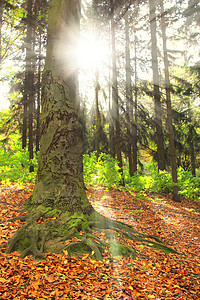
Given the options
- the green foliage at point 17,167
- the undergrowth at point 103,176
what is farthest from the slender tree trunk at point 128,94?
the green foliage at point 17,167

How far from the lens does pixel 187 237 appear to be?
564 cm

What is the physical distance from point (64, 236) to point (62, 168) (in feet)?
4.02

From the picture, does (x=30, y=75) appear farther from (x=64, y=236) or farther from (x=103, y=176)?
(x=64, y=236)

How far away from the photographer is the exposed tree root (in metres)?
3.27

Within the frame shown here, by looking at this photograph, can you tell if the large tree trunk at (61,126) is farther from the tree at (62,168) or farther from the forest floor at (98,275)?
the forest floor at (98,275)

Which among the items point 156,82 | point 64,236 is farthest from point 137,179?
point 64,236

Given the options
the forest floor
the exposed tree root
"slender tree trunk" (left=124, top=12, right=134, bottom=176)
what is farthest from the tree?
"slender tree trunk" (left=124, top=12, right=134, bottom=176)

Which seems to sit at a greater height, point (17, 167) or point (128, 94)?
point (128, 94)

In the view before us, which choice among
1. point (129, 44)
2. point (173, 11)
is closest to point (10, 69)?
point (129, 44)

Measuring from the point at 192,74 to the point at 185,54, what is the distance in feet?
9.82

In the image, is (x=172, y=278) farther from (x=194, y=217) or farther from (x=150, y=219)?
(x=194, y=217)

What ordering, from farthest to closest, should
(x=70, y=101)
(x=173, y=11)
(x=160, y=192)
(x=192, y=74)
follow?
(x=192, y=74), (x=160, y=192), (x=173, y=11), (x=70, y=101)

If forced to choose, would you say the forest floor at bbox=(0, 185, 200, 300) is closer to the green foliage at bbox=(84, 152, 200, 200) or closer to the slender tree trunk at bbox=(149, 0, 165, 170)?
the green foliage at bbox=(84, 152, 200, 200)

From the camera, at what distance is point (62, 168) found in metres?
4.02
